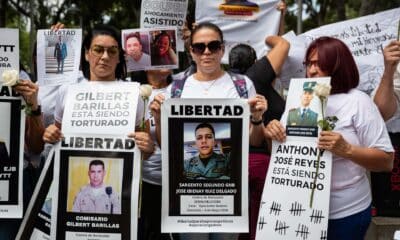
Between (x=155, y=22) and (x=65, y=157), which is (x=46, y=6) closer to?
(x=155, y=22)

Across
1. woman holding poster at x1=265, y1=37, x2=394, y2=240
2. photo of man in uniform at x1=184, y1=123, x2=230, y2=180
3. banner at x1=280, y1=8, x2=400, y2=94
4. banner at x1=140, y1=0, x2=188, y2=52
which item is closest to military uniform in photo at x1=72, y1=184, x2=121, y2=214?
photo of man in uniform at x1=184, y1=123, x2=230, y2=180

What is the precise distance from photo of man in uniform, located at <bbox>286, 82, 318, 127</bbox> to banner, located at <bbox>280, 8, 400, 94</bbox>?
52.8 inches

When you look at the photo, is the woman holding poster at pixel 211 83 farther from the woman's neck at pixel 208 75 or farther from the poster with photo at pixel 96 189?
the poster with photo at pixel 96 189

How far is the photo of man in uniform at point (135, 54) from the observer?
15.5 feet

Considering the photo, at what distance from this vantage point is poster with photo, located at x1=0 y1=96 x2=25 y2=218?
3.75 metres

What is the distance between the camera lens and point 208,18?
18.4 feet

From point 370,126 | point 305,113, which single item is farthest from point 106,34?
point 370,126

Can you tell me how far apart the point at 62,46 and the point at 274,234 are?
211 centimetres

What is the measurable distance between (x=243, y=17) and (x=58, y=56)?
205cm

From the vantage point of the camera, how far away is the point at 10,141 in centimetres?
376

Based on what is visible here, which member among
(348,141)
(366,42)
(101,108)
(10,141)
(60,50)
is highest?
(366,42)

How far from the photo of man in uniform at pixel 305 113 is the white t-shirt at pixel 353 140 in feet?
0.35

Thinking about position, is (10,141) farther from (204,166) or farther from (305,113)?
(305,113)

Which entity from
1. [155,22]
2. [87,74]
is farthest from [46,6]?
[87,74]
